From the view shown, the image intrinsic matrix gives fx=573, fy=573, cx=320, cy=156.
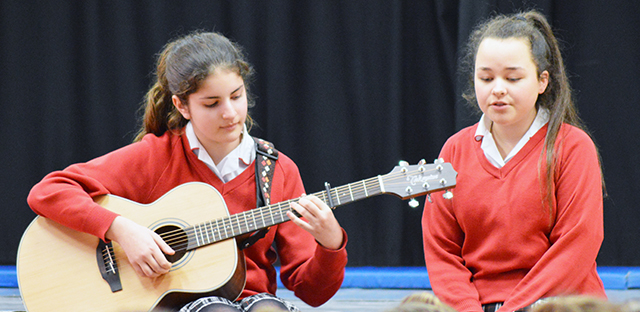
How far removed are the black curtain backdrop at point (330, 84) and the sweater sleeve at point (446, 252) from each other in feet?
3.64

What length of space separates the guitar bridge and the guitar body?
1 centimetres

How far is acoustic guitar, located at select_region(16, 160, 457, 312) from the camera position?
174cm

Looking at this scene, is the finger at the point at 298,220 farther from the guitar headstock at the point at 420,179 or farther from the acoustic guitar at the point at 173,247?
the guitar headstock at the point at 420,179

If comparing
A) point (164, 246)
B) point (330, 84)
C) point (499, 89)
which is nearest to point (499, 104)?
point (499, 89)

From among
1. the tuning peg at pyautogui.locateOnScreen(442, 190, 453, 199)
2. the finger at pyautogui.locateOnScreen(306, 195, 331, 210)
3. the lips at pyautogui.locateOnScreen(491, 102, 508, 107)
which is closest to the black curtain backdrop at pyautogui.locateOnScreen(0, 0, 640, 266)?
the lips at pyautogui.locateOnScreen(491, 102, 508, 107)

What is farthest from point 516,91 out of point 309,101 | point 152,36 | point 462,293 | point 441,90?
point 152,36

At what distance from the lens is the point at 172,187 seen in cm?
198

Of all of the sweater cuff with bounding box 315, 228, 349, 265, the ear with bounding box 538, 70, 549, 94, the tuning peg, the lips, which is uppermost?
the ear with bounding box 538, 70, 549, 94

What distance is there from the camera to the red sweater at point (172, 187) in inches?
72.2

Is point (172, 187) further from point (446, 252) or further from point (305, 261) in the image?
point (446, 252)

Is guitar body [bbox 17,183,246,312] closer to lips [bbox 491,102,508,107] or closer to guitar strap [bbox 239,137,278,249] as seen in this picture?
guitar strap [bbox 239,137,278,249]

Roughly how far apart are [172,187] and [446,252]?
95 cm

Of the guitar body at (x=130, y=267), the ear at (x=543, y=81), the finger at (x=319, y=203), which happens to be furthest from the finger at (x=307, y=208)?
the ear at (x=543, y=81)

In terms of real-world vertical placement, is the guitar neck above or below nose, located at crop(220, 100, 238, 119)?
below
